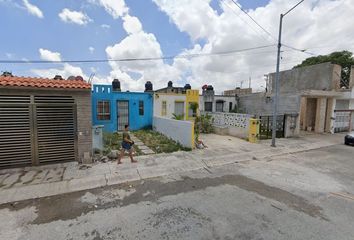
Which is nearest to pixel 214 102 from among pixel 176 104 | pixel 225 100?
pixel 225 100

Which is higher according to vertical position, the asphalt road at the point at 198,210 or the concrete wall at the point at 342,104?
the concrete wall at the point at 342,104

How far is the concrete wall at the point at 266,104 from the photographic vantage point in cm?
1453

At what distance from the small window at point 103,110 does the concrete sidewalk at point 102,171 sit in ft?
21.6

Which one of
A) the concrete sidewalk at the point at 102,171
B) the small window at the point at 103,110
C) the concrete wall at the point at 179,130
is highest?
the small window at the point at 103,110

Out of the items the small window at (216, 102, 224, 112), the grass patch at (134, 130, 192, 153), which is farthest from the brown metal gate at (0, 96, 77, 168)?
the small window at (216, 102, 224, 112)

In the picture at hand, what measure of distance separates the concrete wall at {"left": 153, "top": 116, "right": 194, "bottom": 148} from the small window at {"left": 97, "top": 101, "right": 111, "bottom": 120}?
3801 millimetres

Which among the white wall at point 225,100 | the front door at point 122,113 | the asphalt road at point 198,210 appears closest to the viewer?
the asphalt road at point 198,210

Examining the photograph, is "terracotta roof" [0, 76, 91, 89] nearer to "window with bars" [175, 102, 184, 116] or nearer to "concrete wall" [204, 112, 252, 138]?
"concrete wall" [204, 112, 252, 138]

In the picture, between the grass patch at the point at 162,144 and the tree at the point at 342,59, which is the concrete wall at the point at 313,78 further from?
the grass patch at the point at 162,144

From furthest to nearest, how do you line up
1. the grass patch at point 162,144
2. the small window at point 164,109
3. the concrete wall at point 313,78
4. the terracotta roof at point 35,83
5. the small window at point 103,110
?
the concrete wall at point 313,78 < the small window at point 164,109 < the small window at point 103,110 < the grass patch at point 162,144 < the terracotta roof at point 35,83

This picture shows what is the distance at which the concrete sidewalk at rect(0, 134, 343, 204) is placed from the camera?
4.92 m

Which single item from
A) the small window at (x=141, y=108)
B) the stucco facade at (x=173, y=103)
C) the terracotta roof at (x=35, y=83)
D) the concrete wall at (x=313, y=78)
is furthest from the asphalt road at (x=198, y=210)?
the concrete wall at (x=313, y=78)

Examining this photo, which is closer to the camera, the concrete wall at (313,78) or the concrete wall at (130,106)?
the concrete wall at (130,106)

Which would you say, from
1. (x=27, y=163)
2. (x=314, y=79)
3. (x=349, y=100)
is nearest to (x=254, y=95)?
(x=314, y=79)
